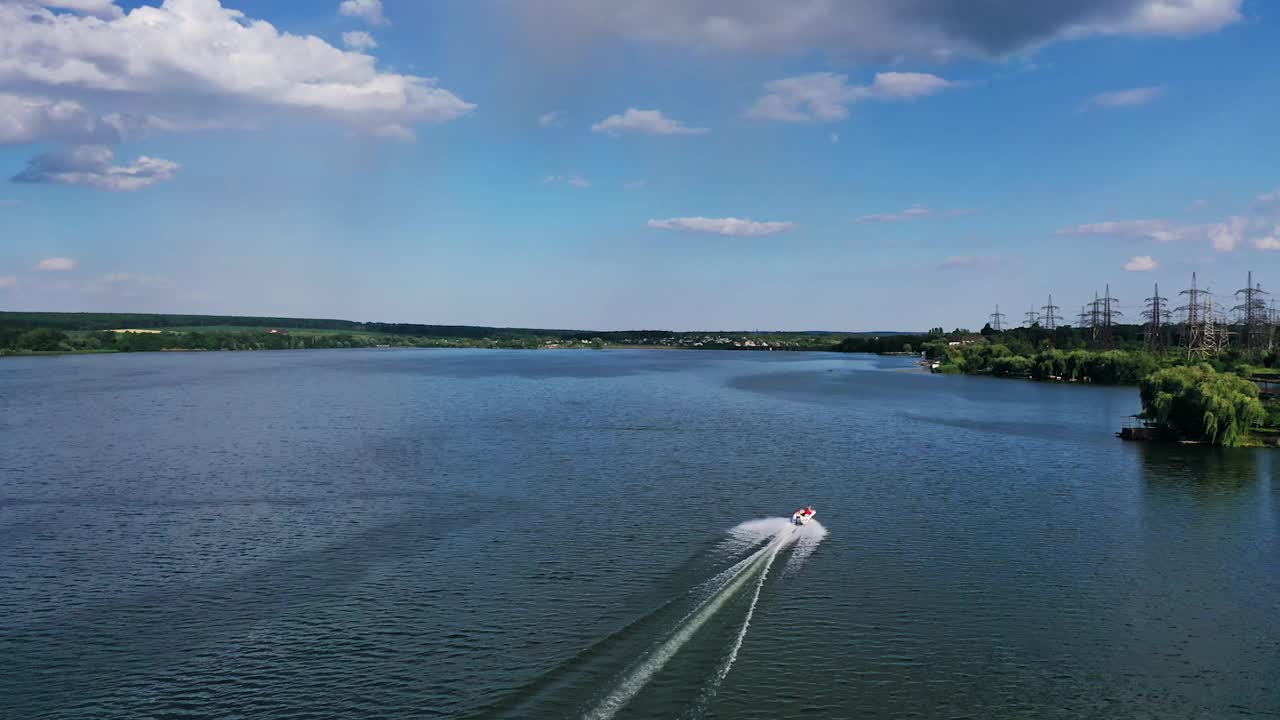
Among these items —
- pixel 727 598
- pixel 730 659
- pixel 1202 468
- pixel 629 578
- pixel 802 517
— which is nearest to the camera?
pixel 730 659

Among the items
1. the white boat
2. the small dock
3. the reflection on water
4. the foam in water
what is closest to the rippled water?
the foam in water

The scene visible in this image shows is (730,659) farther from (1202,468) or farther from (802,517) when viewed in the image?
(1202,468)

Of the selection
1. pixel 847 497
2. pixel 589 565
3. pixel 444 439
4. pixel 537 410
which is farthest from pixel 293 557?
pixel 537 410

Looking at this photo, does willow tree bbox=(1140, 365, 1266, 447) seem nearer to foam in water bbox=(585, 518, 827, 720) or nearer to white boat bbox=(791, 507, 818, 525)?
white boat bbox=(791, 507, 818, 525)

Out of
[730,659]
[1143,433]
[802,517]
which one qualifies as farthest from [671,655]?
[1143,433]

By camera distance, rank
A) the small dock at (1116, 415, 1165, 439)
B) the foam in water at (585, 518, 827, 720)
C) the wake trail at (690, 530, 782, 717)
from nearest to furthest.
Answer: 1. the wake trail at (690, 530, 782, 717)
2. the foam in water at (585, 518, 827, 720)
3. the small dock at (1116, 415, 1165, 439)

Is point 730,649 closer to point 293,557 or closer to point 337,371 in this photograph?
point 293,557
